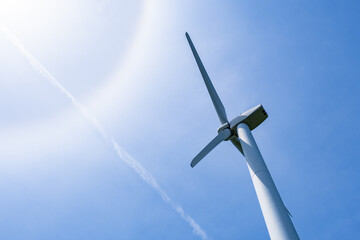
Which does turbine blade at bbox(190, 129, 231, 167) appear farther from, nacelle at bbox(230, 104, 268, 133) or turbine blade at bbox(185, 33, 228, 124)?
turbine blade at bbox(185, 33, 228, 124)

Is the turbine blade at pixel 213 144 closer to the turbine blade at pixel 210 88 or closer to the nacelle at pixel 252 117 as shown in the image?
the nacelle at pixel 252 117

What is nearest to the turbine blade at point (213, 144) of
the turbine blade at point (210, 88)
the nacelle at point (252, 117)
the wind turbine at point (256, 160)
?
the wind turbine at point (256, 160)

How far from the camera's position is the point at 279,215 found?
11.6 metres

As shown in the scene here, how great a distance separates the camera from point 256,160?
49.1ft

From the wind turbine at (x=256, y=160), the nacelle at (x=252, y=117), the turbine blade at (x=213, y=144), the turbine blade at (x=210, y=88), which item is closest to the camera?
the wind turbine at (x=256, y=160)

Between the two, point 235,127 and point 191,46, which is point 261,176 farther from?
point 191,46

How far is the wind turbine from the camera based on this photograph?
37.2ft

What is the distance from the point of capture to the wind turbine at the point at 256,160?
11.3 m

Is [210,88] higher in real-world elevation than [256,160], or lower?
higher

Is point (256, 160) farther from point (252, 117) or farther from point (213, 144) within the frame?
point (213, 144)

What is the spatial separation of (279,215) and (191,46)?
1576 centimetres

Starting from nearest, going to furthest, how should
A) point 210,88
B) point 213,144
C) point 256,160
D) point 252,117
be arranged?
point 256,160
point 252,117
point 213,144
point 210,88

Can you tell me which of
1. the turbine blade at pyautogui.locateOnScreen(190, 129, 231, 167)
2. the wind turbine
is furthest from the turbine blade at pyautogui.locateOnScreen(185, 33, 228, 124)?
the turbine blade at pyautogui.locateOnScreen(190, 129, 231, 167)

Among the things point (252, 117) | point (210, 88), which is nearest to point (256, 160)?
point (252, 117)
